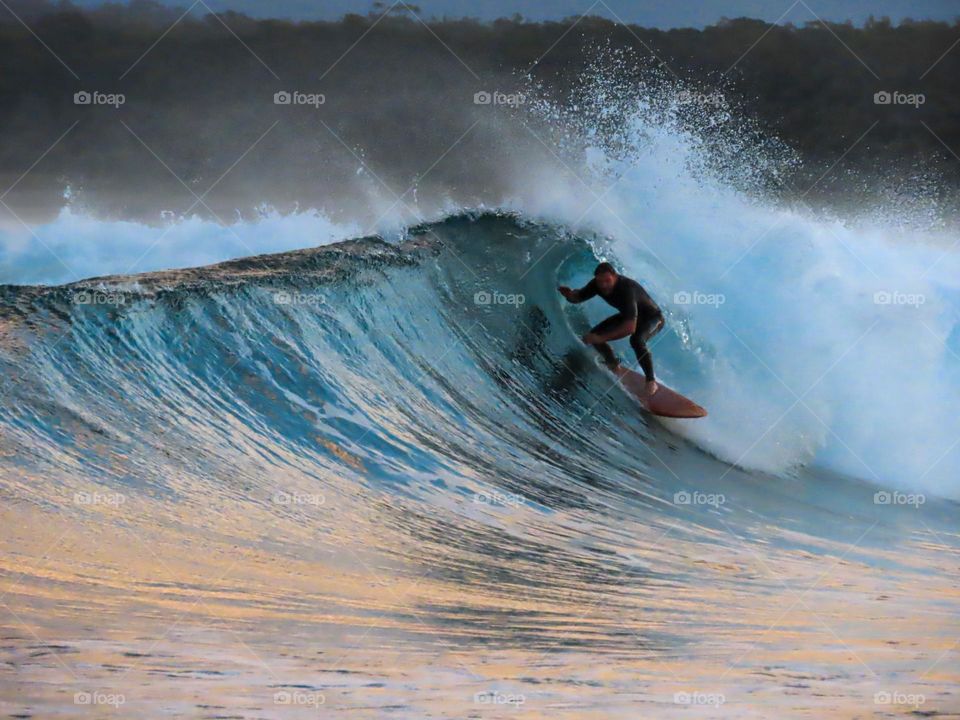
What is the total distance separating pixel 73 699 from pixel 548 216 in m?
4.50

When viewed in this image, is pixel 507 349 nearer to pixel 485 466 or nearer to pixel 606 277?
pixel 606 277

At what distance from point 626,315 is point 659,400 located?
54 centimetres

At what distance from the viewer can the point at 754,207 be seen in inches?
265

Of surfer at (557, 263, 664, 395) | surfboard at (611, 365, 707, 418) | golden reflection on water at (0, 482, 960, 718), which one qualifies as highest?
surfer at (557, 263, 664, 395)

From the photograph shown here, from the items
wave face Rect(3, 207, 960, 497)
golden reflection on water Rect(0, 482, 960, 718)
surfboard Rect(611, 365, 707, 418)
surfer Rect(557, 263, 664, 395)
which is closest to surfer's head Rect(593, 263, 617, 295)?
surfer Rect(557, 263, 664, 395)

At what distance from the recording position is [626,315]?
5.03 metres

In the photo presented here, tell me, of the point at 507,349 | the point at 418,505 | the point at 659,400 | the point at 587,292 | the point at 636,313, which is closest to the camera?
the point at 418,505

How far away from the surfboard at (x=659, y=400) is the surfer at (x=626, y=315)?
0.63 ft

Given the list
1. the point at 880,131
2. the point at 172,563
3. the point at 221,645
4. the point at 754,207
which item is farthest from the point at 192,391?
the point at 880,131

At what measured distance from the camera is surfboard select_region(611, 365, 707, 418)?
5.28 meters

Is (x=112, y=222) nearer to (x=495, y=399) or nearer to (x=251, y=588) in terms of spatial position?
(x=495, y=399)

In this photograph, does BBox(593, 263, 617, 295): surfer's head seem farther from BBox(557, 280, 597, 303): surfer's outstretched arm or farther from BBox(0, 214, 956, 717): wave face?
BBox(0, 214, 956, 717): wave face

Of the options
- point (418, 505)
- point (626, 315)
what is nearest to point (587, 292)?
point (626, 315)

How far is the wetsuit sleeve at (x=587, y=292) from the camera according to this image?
5145mm
